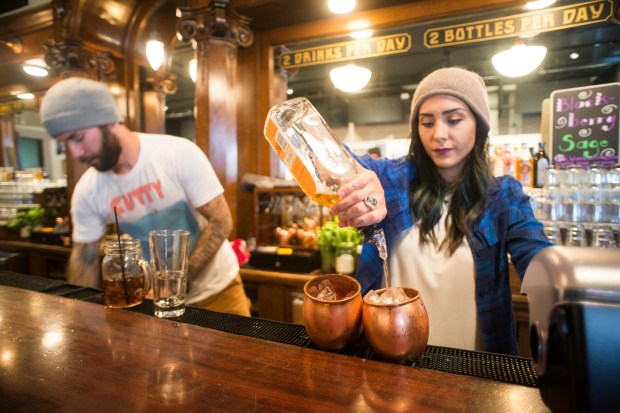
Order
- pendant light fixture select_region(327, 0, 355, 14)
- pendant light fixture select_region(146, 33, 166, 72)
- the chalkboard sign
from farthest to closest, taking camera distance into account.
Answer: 1. pendant light fixture select_region(146, 33, 166, 72)
2. pendant light fixture select_region(327, 0, 355, 14)
3. the chalkboard sign

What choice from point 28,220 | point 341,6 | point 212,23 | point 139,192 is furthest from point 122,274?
point 28,220

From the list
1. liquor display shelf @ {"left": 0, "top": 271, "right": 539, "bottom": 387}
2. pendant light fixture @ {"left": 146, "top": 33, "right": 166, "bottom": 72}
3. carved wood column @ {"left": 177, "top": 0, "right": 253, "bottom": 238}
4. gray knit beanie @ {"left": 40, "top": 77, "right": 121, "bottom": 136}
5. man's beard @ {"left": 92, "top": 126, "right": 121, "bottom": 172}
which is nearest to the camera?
liquor display shelf @ {"left": 0, "top": 271, "right": 539, "bottom": 387}

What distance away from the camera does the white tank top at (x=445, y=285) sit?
1.35 meters

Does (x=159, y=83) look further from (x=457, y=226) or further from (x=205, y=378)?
(x=205, y=378)

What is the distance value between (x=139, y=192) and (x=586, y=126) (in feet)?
9.10

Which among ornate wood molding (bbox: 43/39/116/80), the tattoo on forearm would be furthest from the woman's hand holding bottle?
ornate wood molding (bbox: 43/39/116/80)

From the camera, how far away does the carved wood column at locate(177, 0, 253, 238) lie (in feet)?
10.6

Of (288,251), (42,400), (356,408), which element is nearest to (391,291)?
(356,408)

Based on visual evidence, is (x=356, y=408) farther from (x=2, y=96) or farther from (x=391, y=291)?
(x=2, y=96)

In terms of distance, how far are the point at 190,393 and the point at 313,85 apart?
7732 millimetres

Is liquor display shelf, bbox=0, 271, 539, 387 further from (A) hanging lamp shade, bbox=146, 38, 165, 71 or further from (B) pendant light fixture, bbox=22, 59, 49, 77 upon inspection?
(B) pendant light fixture, bbox=22, 59, 49, 77

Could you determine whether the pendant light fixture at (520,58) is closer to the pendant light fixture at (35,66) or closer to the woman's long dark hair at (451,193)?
the woman's long dark hair at (451,193)

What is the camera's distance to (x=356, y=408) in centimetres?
61

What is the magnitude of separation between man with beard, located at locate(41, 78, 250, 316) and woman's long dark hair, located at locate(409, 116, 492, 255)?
93cm
